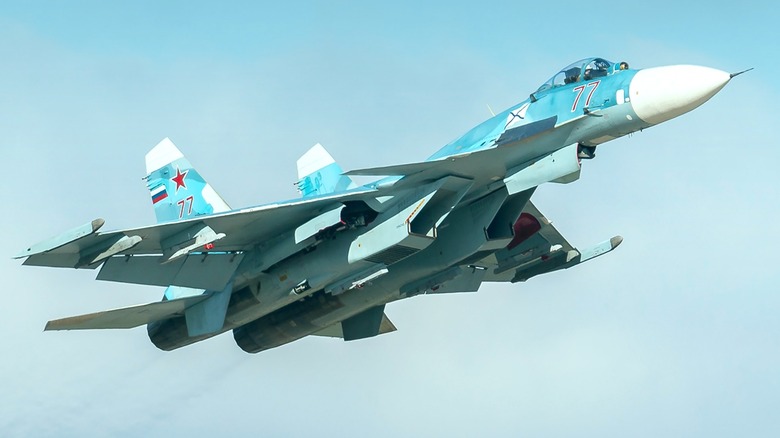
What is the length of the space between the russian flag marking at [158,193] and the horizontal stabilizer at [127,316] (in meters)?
3.33

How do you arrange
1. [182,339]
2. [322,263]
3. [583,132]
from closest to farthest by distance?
[583,132] → [322,263] → [182,339]

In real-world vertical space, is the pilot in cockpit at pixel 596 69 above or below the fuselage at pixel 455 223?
above

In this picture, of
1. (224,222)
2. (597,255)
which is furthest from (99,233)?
(597,255)

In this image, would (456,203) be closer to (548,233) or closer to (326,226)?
(326,226)

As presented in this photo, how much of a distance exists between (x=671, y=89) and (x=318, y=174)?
901 centimetres

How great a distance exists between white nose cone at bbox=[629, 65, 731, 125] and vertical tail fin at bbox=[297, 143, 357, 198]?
7684 millimetres

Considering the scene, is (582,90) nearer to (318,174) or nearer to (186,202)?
(318,174)

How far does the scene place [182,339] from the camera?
26500 mm

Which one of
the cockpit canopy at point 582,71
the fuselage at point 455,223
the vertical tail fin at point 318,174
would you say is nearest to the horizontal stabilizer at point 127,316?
the fuselage at point 455,223

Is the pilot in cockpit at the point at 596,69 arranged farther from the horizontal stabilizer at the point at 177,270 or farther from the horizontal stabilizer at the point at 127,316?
the horizontal stabilizer at the point at 127,316

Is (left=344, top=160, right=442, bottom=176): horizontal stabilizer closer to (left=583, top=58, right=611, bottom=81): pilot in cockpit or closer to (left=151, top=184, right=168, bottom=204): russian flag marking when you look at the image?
(left=583, top=58, right=611, bottom=81): pilot in cockpit

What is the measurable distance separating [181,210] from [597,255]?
875 cm

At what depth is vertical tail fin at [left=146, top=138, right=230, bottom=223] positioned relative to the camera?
27.9m

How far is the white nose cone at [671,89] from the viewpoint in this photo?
69.4 ft
